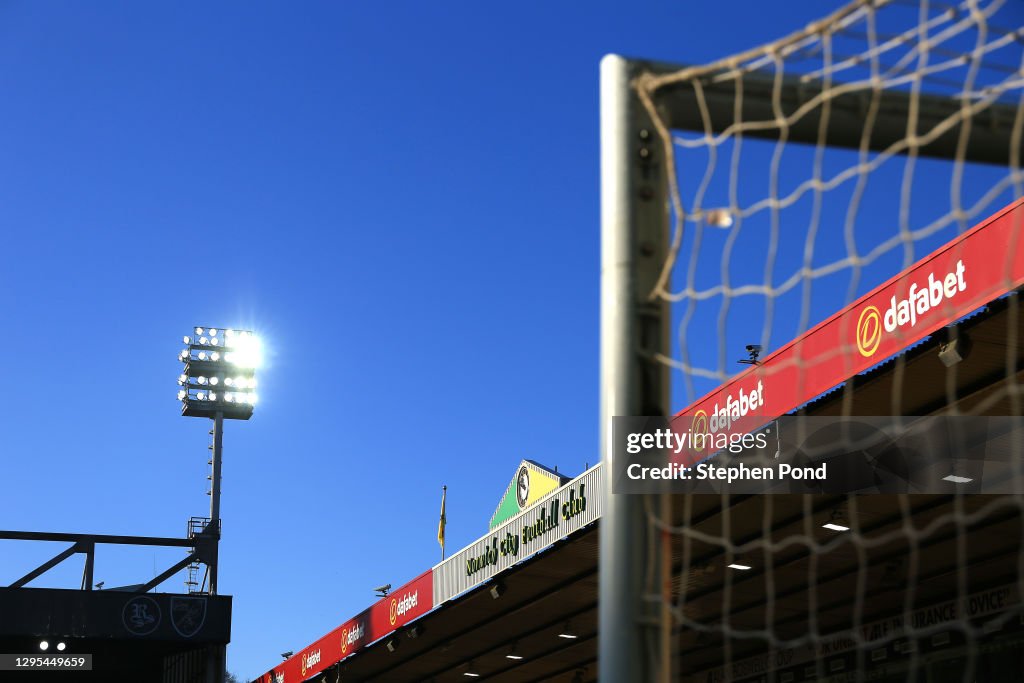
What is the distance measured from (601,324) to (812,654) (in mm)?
16890

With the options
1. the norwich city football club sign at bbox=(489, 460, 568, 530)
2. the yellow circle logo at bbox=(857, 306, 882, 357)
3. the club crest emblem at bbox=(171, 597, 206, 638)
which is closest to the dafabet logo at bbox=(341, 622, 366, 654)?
the norwich city football club sign at bbox=(489, 460, 568, 530)

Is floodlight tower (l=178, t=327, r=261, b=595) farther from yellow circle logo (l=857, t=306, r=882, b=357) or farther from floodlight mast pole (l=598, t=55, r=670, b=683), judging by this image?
floodlight mast pole (l=598, t=55, r=670, b=683)

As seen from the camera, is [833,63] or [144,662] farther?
[144,662]

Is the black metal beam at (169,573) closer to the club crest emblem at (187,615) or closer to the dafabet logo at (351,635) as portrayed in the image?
the club crest emblem at (187,615)

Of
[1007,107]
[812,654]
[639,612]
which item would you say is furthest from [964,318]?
[812,654]

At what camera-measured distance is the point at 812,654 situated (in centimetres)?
1895

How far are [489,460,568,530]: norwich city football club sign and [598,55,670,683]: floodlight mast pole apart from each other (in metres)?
25.4

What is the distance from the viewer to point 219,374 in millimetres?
40281

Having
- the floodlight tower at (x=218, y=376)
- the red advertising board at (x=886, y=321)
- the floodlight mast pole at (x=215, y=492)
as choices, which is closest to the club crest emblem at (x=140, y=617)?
the floodlight mast pole at (x=215, y=492)

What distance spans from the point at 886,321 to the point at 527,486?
2207cm

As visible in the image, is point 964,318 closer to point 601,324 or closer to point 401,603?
point 601,324

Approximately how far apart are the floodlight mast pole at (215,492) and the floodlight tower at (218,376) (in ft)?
0.36

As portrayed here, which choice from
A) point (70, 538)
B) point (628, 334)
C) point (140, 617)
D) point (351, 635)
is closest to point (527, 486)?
point (351, 635)

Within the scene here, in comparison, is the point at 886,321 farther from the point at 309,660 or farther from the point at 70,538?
the point at 70,538
